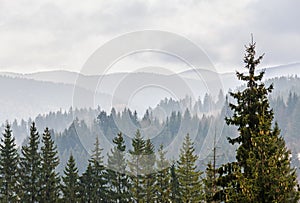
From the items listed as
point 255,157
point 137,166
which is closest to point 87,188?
point 137,166

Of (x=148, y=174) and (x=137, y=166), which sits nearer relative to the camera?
(x=148, y=174)

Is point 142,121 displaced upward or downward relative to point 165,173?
upward

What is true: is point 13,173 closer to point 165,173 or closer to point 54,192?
point 54,192

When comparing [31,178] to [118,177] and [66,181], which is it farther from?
[118,177]

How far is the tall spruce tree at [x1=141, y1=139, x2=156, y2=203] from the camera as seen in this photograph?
203 ft

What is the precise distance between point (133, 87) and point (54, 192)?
1576 cm

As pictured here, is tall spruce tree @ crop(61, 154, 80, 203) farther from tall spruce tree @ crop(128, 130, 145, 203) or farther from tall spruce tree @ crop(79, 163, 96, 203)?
tall spruce tree @ crop(128, 130, 145, 203)

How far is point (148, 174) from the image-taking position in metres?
65.1

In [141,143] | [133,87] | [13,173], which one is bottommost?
[13,173]

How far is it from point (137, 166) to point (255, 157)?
48.3m

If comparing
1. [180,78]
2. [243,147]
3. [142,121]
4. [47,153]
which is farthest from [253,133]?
[142,121]

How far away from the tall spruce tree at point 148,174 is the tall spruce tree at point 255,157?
39.0m

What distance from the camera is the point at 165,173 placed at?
62812 millimetres

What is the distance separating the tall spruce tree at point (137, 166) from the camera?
6169 centimetres
